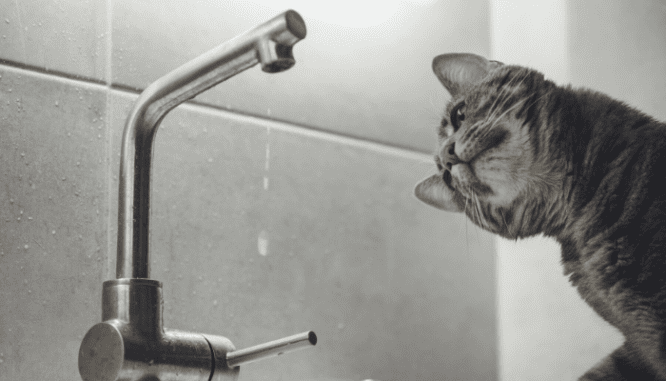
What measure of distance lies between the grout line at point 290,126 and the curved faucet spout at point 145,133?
183 mm

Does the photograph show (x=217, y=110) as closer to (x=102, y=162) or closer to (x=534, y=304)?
(x=102, y=162)

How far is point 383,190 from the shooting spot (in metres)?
1.06

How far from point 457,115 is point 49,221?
58 centimetres

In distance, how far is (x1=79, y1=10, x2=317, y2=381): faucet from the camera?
57 cm

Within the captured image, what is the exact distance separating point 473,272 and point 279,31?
2.38 feet

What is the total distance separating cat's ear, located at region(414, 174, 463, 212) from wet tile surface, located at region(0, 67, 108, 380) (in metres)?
0.45

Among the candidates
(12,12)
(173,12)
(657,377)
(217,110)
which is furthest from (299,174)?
(657,377)

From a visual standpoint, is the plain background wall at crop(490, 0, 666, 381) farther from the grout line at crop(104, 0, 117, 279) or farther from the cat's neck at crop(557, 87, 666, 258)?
the grout line at crop(104, 0, 117, 279)

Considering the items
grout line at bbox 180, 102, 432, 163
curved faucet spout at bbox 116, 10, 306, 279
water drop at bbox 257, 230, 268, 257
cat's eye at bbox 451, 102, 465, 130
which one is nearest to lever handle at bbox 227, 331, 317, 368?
curved faucet spout at bbox 116, 10, 306, 279

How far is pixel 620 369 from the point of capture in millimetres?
810

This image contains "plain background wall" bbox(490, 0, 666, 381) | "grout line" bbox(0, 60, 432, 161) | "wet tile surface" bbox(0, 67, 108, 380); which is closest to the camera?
"wet tile surface" bbox(0, 67, 108, 380)

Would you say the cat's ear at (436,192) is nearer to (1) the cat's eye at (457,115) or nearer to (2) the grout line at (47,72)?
(1) the cat's eye at (457,115)

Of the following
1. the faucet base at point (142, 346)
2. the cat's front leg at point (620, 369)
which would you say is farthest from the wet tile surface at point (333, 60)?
the cat's front leg at point (620, 369)

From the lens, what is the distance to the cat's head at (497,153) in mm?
829
